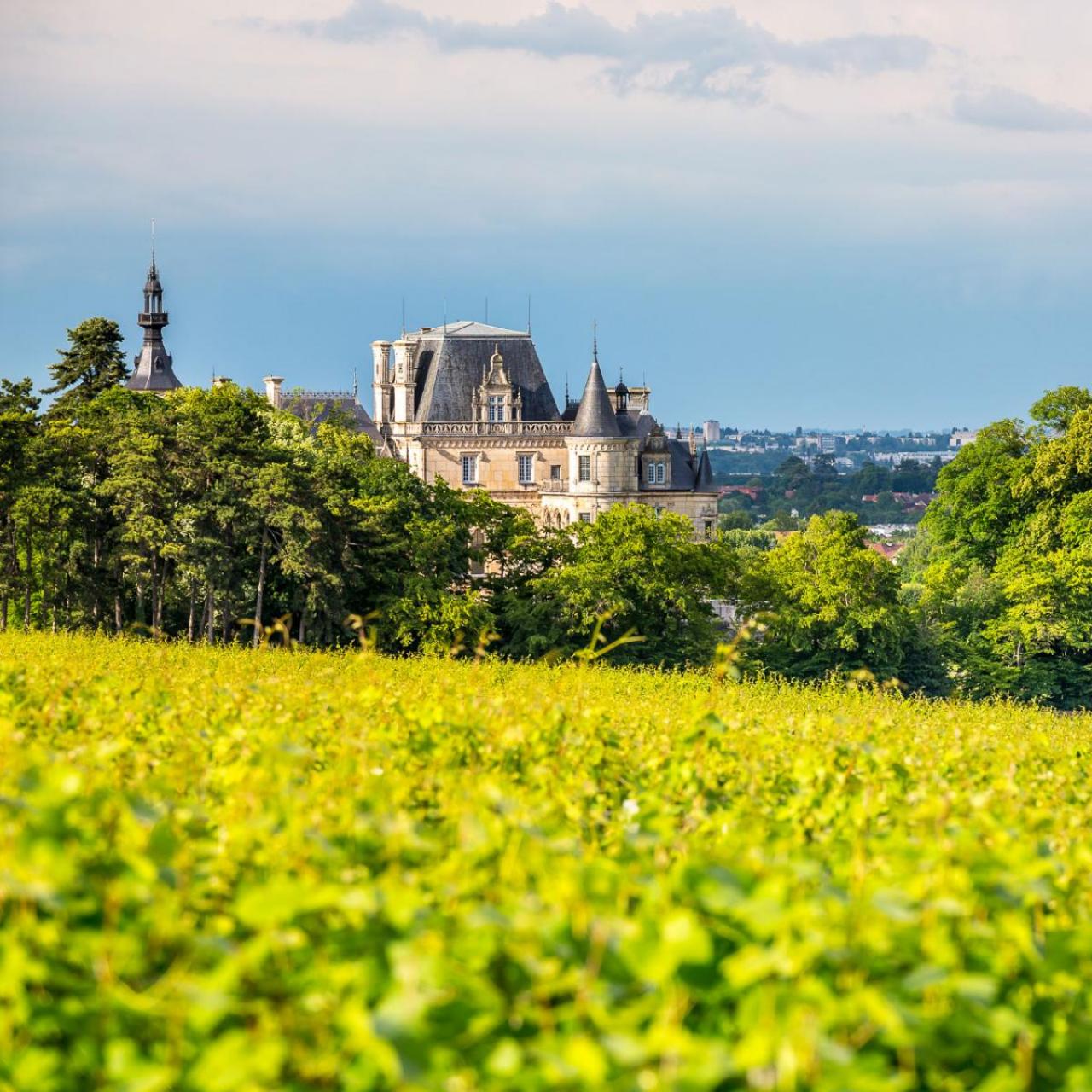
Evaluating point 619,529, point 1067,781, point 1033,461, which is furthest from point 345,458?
point 1067,781

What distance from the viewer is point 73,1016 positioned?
5.28 metres

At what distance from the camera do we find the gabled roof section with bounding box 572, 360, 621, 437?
7256 centimetres

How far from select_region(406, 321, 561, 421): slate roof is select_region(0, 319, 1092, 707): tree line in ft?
73.1

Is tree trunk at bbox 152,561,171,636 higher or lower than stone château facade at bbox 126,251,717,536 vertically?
lower

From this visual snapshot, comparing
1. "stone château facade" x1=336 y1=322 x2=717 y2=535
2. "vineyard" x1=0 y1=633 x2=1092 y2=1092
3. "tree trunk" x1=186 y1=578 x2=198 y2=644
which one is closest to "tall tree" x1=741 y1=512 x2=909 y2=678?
"tree trunk" x1=186 y1=578 x2=198 y2=644

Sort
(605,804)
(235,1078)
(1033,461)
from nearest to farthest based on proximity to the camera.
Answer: (235,1078) < (605,804) < (1033,461)

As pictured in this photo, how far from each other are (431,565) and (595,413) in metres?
29.7

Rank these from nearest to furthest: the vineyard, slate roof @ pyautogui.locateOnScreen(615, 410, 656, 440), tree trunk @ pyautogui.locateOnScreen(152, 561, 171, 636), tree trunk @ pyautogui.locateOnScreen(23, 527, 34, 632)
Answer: the vineyard, tree trunk @ pyautogui.locateOnScreen(23, 527, 34, 632), tree trunk @ pyautogui.locateOnScreen(152, 561, 171, 636), slate roof @ pyautogui.locateOnScreen(615, 410, 656, 440)

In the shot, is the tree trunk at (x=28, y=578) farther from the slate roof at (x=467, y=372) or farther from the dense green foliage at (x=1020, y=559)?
the slate roof at (x=467, y=372)

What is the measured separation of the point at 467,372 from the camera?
83.1m

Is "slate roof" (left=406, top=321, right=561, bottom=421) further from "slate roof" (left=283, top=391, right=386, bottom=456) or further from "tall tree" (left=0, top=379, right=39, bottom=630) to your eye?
"tall tree" (left=0, top=379, right=39, bottom=630)

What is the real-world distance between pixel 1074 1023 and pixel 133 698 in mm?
7426

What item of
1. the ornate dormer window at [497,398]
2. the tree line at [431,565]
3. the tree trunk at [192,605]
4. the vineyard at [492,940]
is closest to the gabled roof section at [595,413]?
the ornate dormer window at [497,398]

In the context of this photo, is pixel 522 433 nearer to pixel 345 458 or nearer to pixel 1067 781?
pixel 345 458
